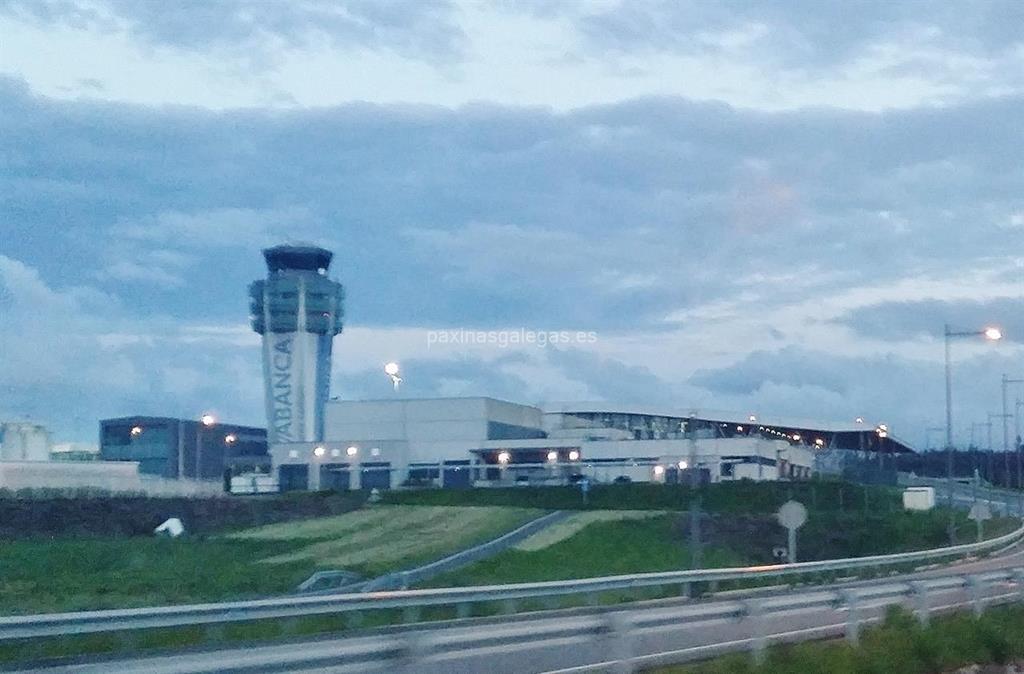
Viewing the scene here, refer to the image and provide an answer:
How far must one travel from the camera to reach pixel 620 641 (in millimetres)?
15195

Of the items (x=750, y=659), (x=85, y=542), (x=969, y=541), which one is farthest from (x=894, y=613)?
(x=969, y=541)

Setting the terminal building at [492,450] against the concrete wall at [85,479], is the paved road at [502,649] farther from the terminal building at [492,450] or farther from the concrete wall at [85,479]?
the terminal building at [492,450]

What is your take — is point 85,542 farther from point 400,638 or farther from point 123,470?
point 400,638

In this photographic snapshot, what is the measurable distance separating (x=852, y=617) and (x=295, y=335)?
138240 millimetres

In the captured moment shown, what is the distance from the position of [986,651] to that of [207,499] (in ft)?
213

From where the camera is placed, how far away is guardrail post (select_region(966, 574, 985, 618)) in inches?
960

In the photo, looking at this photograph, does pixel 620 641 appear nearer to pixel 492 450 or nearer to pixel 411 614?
pixel 411 614

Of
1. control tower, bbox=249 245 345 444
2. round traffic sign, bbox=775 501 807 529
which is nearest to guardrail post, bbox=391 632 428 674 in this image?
round traffic sign, bbox=775 501 807 529

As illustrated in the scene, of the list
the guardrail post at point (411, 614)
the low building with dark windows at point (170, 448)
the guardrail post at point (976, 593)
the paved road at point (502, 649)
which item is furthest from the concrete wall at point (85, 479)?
the paved road at point (502, 649)

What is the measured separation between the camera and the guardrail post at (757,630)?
1706 cm

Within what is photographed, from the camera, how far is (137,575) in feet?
152

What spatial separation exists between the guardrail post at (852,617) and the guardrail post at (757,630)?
1.46m

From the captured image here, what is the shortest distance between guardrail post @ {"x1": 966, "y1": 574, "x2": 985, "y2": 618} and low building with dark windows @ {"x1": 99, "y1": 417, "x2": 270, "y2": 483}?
110m

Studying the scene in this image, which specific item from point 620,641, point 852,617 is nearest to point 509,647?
point 620,641
